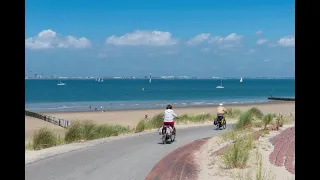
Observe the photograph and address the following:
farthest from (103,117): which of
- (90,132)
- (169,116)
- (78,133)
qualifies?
(169,116)

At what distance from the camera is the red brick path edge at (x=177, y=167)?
30.0ft

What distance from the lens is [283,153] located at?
11.7m

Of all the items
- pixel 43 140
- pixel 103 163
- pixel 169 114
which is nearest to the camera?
pixel 103 163

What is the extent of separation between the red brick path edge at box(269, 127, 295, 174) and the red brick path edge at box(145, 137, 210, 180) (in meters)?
1.93

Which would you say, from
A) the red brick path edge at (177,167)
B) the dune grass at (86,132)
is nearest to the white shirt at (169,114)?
the red brick path edge at (177,167)

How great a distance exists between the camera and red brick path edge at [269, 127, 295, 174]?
9959 millimetres

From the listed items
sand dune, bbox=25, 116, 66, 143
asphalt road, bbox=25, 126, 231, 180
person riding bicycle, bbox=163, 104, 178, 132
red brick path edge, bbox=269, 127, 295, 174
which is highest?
person riding bicycle, bbox=163, 104, 178, 132

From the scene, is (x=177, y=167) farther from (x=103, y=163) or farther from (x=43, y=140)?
(x=43, y=140)

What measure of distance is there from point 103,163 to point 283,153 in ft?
A: 15.4

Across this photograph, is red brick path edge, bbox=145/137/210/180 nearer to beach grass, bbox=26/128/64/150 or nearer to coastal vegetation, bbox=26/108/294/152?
coastal vegetation, bbox=26/108/294/152

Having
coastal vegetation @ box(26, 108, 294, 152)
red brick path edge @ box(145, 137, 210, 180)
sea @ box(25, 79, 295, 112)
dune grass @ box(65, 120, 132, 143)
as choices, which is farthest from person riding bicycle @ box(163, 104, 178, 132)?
sea @ box(25, 79, 295, 112)
